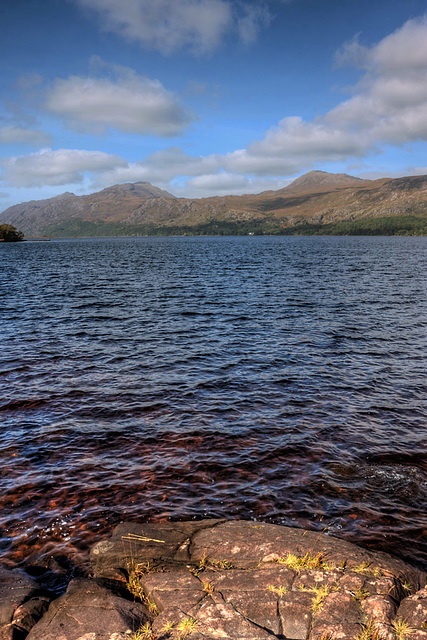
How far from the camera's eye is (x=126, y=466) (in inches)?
570

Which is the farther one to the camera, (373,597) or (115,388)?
(115,388)

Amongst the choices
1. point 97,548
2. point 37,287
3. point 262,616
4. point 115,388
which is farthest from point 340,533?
point 37,287

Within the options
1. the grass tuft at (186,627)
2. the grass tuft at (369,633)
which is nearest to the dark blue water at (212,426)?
the grass tuft at (369,633)

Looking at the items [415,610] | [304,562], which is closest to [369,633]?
[415,610]

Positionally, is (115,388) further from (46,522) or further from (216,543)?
(216,543)

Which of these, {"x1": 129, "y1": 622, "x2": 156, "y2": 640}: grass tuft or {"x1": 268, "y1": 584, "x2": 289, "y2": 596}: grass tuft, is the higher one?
{"x1": 129, "y1": 622, "x2": 156, "y2": 640}: grass tuft

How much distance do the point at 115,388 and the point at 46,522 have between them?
1015cm

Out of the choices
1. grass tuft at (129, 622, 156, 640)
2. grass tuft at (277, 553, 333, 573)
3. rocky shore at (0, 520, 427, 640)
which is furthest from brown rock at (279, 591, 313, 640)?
grass tuft at (129, 622, 156, 640)

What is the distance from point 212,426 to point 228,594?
32.5ft

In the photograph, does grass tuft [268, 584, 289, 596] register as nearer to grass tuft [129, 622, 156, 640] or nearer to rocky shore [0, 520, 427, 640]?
rocky shore [0, 520, 427, 640]

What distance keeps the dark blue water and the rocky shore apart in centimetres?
210

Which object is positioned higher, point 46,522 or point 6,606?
point 6,606

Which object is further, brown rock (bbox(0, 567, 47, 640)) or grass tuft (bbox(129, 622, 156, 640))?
brown rock (bbox(0, 567, 47, 640))

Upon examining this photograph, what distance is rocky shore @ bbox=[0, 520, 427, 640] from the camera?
662 cm
